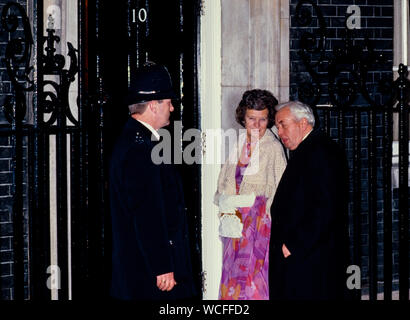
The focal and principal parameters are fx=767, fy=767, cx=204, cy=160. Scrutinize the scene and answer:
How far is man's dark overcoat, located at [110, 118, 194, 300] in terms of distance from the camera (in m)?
4.28

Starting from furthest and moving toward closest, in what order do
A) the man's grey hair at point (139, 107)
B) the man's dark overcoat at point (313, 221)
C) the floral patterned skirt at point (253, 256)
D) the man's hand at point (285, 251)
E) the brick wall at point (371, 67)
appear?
the brick wall at point (371, 67) < the floral patterned skirt at point (253, 256) < the man's hand at point (285, 251) < the man's dark overcoat at point (313, 221) < the man's grey hair at point (139, 107)

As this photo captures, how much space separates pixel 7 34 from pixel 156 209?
3197 millimetres

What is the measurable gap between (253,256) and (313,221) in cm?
92

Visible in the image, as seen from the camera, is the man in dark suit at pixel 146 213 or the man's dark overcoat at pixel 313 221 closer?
the man in dark suit at pixel 146 213

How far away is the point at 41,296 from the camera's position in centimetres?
484

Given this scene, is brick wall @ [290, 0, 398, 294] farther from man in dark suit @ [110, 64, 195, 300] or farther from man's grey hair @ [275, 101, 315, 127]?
man in dark suit @ [110, 64, 195, 300]

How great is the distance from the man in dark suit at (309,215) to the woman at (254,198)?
1.69 feet

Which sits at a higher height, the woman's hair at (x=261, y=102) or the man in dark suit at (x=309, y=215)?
the woman's hair at (x=261, y=102)

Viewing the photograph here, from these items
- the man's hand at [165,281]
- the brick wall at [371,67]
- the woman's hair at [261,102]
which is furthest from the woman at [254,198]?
the brick wall at [371,67]

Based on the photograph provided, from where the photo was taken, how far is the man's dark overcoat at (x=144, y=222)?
4.28m

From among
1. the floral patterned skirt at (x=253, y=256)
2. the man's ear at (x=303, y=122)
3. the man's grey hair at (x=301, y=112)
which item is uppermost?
the man's grey hair at (x=301, y=112)

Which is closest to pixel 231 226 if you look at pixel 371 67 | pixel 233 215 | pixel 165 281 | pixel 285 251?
pixel 233 215

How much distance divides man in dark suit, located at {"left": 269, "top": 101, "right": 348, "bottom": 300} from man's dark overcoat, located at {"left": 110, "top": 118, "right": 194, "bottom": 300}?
2.41 ft

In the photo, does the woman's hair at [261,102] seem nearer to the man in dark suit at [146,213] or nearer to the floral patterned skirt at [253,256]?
the floral patterned skirt at [253,256]
